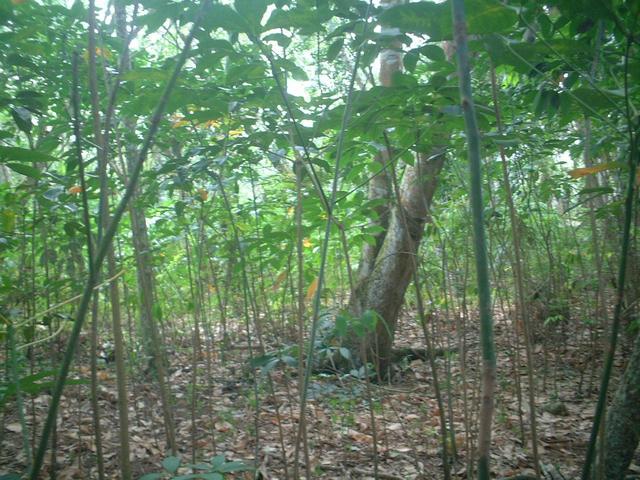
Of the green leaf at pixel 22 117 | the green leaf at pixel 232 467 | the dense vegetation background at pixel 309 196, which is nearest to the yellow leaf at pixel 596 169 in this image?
the dense vegetation background at pixel 309 196

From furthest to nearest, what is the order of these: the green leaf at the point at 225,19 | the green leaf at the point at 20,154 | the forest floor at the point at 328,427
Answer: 1. the forest floor at the point at 328,427
2. the green leaf at the point at 225,19
3. the green leaf at the point at 20,154

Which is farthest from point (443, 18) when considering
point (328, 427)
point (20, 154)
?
point (328, 427)

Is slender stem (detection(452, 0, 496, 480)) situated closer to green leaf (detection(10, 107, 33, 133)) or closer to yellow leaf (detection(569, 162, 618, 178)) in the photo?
yellow leaf (detection(569, 162, 618, 178))

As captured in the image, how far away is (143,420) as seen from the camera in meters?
3.11

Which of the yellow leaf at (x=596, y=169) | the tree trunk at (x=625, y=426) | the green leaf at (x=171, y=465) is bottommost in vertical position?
the tree trunk at (x=625, y=426)

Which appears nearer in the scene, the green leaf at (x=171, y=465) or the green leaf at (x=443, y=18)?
the green leaf at (x=443, y=18)

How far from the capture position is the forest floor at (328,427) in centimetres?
247

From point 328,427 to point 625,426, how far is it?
5.38 feet

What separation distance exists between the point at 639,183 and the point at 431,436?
2.13 meters

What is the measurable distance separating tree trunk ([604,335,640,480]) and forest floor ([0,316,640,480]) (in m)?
0.52

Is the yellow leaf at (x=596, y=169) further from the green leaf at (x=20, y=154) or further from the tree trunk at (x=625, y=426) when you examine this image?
the green leaf at (x=20, y=154)

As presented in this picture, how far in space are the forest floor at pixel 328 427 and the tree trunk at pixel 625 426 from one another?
20.4 inches

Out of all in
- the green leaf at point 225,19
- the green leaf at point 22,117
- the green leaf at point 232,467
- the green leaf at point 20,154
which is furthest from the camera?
the green leaf at point 22,117

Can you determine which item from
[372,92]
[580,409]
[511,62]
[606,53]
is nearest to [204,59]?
[372,92]
